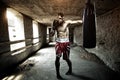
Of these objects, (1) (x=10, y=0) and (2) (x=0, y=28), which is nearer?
(1) (x=10, y=0)

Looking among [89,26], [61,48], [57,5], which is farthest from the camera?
[57,5]

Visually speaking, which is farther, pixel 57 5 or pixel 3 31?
pixel 57 5

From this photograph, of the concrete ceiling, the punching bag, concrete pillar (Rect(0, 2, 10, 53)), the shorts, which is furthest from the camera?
concrete pillar (Rect(0, 2, 10, 53))

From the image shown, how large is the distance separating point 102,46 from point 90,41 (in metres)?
2.87

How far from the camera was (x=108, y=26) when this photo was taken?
10.8 ft

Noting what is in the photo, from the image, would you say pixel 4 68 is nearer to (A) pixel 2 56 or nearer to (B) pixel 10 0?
(A) pixel 2 56

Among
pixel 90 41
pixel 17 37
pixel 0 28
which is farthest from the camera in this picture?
pixel 17 37

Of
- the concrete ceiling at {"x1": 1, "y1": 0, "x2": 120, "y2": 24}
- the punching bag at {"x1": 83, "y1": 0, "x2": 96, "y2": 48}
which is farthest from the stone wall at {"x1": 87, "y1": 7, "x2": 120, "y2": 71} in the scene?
the punching bag at {"x1": 83, "y1": 0, "x2": 96, "y2": 48}

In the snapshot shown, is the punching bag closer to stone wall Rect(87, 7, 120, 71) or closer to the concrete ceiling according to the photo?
the concrete ceiling

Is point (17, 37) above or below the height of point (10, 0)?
below

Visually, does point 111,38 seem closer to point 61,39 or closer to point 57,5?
point 61,39

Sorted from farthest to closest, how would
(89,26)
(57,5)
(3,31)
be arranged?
(57,5), (3,31), (89,26)

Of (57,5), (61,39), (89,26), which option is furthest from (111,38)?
(89,26)

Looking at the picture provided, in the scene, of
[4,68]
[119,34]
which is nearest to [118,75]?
[119,34]
